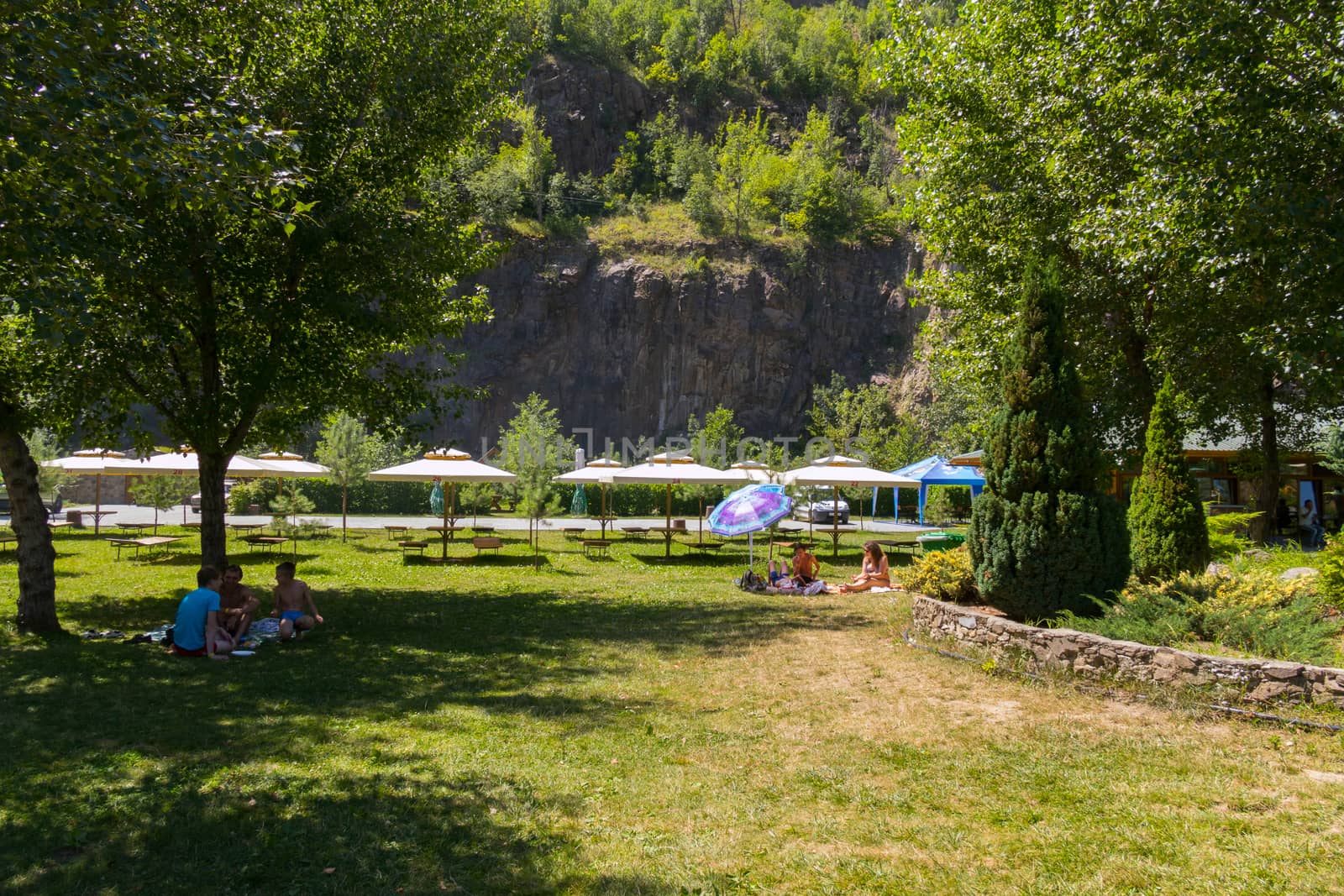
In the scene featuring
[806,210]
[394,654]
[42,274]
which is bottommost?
[394,654]

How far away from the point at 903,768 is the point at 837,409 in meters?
49.9

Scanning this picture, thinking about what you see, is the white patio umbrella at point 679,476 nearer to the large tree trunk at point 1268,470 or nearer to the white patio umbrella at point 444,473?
the white patio umbrella at point 444,473

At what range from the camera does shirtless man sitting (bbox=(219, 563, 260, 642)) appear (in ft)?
30.0

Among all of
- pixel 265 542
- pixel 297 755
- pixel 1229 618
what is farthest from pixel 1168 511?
pixel 265 542

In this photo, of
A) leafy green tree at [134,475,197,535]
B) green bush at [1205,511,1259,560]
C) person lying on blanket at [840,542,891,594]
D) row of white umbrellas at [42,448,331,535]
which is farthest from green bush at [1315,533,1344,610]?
leafy green tree at [134,475,197,535]

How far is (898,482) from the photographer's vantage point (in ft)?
73.3

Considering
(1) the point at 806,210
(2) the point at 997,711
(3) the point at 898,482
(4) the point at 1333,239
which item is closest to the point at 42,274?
(2) the point at 997,711

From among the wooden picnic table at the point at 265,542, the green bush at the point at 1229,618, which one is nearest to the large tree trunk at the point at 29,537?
the wooden picnic table at the point at 265,542

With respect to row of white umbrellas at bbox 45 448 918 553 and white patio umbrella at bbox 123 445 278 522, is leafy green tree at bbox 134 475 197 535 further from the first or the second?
white patio umbrella at bbox 123 445 278 522

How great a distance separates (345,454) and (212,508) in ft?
52.9

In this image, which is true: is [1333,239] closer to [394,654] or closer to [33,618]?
[394,654]

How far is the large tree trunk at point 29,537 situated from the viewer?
933cm

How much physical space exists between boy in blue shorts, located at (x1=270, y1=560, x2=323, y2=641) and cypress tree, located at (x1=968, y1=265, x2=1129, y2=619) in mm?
7650

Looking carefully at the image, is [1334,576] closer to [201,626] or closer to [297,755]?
[297,755]
